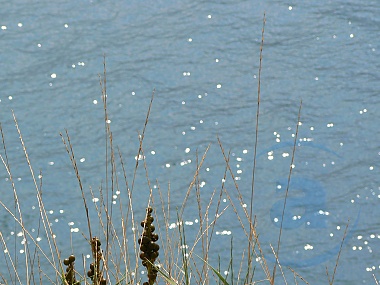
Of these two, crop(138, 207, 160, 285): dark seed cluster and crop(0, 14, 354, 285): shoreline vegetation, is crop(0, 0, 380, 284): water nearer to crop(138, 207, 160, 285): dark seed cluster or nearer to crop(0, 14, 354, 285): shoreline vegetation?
crop(0, 14, 354, 285): shoreline vegetation

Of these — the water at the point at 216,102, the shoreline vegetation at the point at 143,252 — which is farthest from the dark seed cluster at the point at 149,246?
the water at the point at 216,102

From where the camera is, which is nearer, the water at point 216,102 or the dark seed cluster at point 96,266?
the dark seed cluster at point 96,266

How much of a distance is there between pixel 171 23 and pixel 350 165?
1418 mm

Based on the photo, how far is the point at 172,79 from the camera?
411 cm

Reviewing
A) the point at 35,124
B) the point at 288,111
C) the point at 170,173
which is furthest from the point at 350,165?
the point at 35,124

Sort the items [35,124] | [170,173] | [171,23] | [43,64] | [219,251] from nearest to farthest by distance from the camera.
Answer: [219,251]
[170,173]
[35,124]
[43,64]
[171,23]

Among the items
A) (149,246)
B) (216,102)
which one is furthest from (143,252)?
(216,102)

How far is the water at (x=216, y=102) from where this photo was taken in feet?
11.1

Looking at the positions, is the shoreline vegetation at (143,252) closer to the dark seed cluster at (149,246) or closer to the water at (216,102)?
the dark seed cluster at (149,246)

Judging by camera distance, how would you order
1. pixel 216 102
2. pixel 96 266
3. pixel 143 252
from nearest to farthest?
pixel 96 266
pixel 143 252
pixel 216 102

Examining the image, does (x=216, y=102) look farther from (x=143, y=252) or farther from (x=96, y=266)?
(x=96, y=266)

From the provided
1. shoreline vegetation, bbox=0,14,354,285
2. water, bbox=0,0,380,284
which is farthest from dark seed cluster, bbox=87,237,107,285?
water, bbox=0,0,380,284

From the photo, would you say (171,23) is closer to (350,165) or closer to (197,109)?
(197,109)

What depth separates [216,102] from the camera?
3.97m
